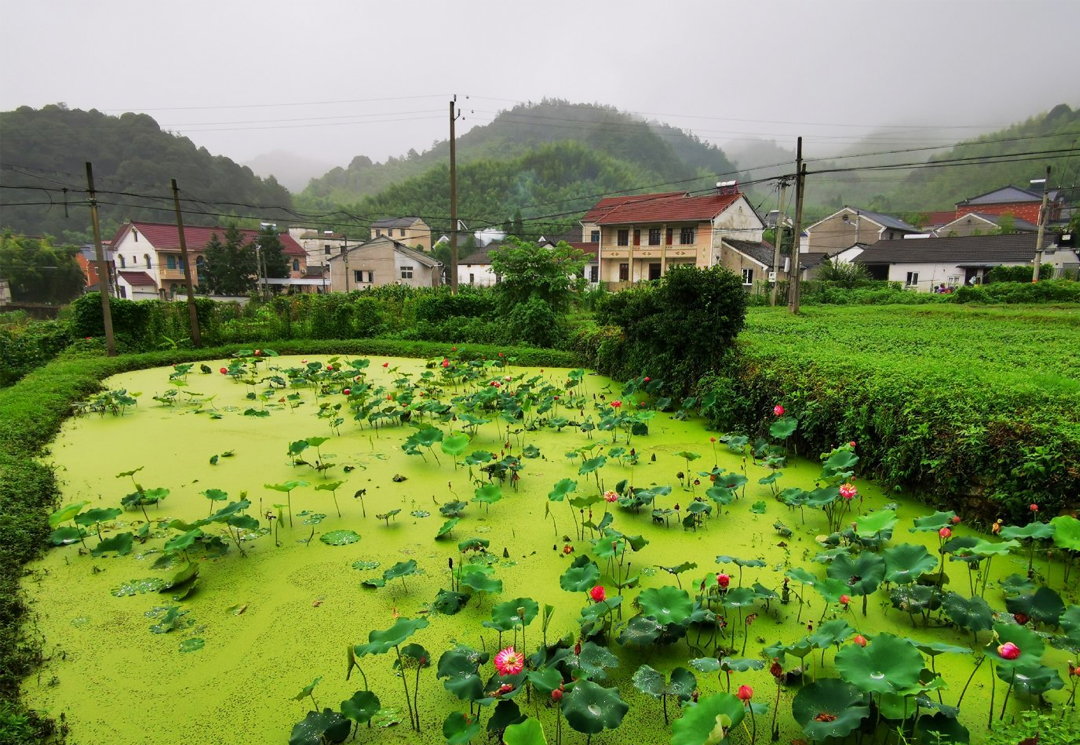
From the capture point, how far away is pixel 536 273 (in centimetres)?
1172

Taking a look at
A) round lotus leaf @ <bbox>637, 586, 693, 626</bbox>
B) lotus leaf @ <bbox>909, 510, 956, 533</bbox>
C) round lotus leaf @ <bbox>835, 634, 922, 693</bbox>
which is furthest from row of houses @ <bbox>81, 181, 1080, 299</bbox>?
round lotus leaf @ <bbox>835, 634, 922, 693</bbox>

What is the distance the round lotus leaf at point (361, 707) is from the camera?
197 centimetres

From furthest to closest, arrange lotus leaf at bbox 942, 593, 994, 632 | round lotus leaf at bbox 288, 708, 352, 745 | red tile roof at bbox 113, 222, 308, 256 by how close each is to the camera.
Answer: red tile roof at bbox 113, 222, 308, 256 → lotus leaf at bbox 942, 593, 994, 632 → round lotus leaf at bbox 288, 708, 352, 745

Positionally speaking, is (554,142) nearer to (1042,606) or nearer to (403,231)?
(403,231)

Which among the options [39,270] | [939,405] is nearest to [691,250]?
[939,405]

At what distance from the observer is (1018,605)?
2387 millimetres

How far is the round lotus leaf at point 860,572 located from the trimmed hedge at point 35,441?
3.10 meters

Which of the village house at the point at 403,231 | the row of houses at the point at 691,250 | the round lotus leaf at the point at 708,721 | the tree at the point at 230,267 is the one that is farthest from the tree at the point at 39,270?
the round lotus leaf at the point at 708,721

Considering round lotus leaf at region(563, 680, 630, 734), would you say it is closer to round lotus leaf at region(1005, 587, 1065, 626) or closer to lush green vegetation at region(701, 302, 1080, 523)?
round lotus leaf at region(1005, 587, 1065, 626)

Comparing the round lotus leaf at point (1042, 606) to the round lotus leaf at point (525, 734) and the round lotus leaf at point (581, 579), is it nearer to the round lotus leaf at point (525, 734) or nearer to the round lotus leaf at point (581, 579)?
the round lotus leaf at point (581, 579)

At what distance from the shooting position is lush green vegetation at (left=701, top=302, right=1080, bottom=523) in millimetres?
3271

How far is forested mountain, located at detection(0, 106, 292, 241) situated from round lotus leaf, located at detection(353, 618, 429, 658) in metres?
27.3

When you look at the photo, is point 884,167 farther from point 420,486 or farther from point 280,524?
point 280,524

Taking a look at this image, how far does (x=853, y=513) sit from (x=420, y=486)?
2.99m
